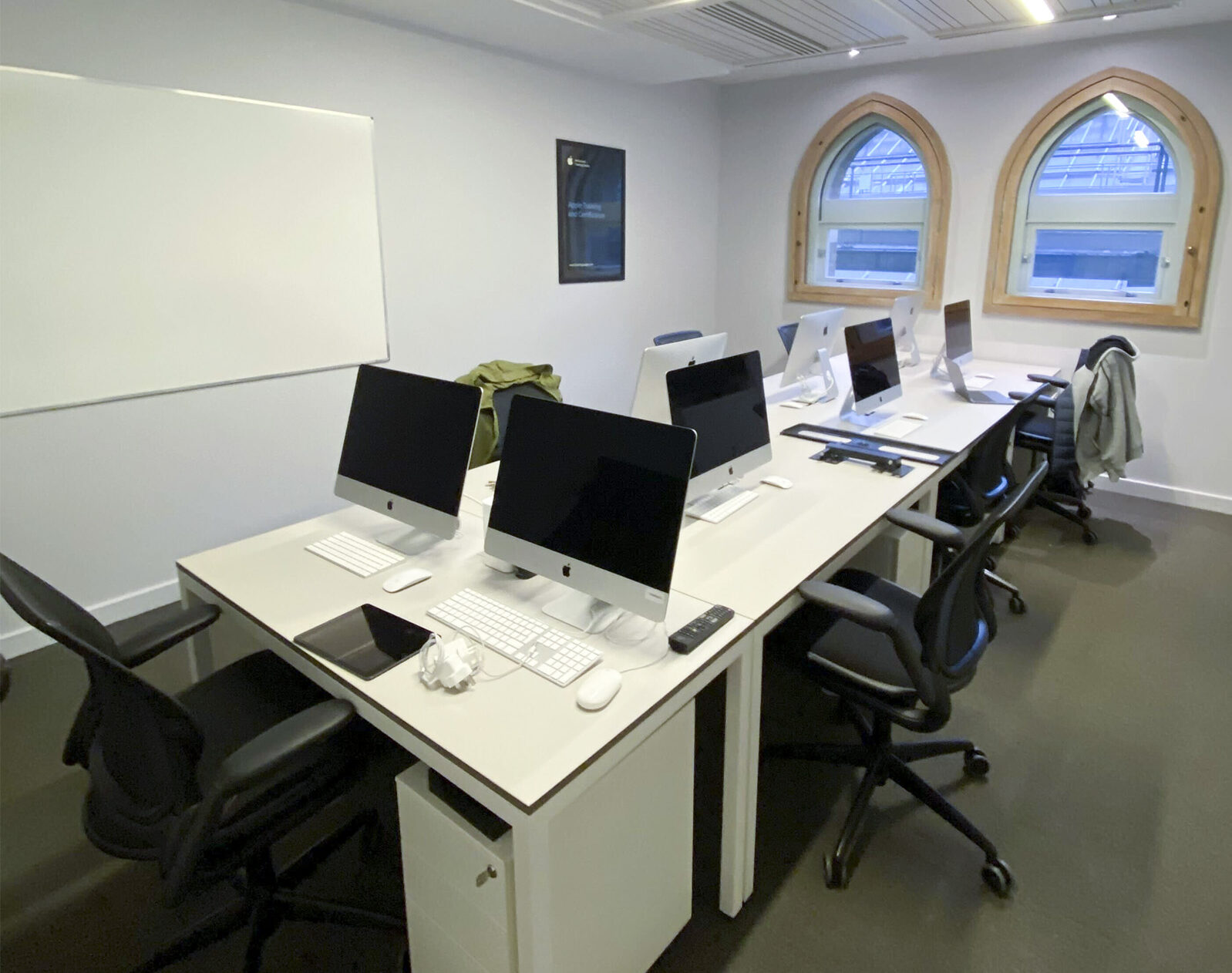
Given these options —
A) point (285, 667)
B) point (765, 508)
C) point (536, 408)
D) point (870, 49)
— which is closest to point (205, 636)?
point (285, 667)

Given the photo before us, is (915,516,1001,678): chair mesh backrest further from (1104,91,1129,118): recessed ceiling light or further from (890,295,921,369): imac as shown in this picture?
(1104,91,1129,118): recessed ceiling light

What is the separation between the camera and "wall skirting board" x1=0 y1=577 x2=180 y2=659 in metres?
2.99

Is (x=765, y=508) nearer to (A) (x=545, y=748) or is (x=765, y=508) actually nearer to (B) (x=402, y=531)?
(B) (x=402, y=531)

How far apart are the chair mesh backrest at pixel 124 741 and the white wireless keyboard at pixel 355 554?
0.60 m

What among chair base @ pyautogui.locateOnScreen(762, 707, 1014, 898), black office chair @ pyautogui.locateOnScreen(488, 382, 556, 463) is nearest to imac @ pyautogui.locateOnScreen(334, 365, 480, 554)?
black office chair @ pyautogui.locateOnScreen(488, 382, 556, 463)

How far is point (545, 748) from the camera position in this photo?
1.32 m

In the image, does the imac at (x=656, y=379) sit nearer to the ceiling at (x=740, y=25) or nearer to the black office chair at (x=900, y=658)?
the black office chair at (x=900, y=658)

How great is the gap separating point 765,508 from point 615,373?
3.19 metres

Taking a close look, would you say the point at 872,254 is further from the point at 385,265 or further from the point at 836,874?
the point at 836,874

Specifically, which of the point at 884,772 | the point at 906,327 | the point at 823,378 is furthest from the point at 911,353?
the point at 884,772

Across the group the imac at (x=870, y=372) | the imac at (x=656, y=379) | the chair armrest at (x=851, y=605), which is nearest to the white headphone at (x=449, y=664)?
the chair armrest at (x=851, y=605)

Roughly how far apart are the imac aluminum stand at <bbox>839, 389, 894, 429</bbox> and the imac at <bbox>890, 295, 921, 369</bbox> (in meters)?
0.81

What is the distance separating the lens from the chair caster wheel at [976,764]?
2297 millimetres

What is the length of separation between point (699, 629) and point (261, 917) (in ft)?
3.82
